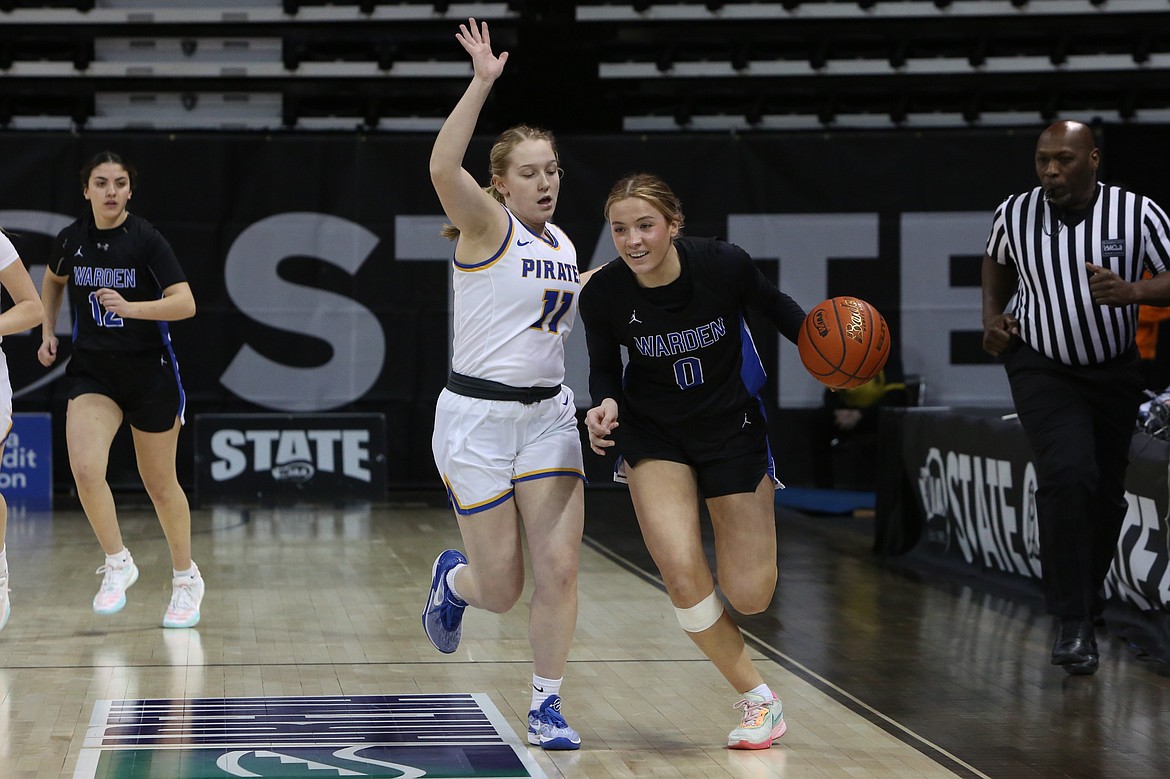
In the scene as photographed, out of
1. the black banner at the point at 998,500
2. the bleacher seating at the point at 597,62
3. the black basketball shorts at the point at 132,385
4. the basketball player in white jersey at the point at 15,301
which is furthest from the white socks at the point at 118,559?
the bleacher seating at the point at 597,62

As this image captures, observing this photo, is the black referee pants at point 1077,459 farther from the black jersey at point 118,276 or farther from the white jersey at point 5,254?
the white jersey at point 5,254

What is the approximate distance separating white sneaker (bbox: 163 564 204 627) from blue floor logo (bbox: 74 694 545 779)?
129 centimetres

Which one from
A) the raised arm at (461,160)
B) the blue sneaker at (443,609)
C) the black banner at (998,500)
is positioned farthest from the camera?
the black banner at (998,500)

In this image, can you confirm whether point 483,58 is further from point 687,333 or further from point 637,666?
point 637,666

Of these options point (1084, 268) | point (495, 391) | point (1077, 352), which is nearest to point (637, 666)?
point (495, 391)

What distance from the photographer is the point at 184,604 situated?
19.0ft

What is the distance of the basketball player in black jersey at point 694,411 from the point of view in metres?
3.89

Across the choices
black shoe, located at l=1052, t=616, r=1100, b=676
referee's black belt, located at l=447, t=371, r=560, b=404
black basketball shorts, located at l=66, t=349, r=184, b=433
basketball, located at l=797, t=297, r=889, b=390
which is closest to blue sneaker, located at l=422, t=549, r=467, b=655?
referee's black belt, located at l=447, t=371, r=560, b=404

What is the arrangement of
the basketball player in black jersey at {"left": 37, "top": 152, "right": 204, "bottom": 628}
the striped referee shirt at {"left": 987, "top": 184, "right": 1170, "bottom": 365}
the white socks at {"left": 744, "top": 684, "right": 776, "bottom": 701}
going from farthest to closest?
1. the basketball player in black jersey at {"left": 37, "top": 152, "right": 204, "bottom": 628}
2. the striped referee shirt at {"left": 987, "top": 184, "right": 1170, "bottom": 365}
3. the white socks at {"left": 744, "top": 684, "right": 776, "bottom": 701}

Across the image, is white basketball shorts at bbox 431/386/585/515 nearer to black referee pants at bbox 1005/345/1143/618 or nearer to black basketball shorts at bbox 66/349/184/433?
black referee pants at bbox 1005/345/1143/618

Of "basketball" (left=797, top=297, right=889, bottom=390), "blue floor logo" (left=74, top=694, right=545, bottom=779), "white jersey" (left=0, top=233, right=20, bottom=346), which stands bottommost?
"blue floor logo" (left=74, top=694, right=545, bottom=779)

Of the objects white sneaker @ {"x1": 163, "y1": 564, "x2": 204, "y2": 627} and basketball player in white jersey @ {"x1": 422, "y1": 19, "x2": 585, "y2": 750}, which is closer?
basketball player in white jersey @ {"x1": 422, "y1": 19, "x2": 585, "y2": 750}

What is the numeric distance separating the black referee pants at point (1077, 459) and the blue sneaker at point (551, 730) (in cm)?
196

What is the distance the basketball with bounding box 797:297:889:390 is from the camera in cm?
399
